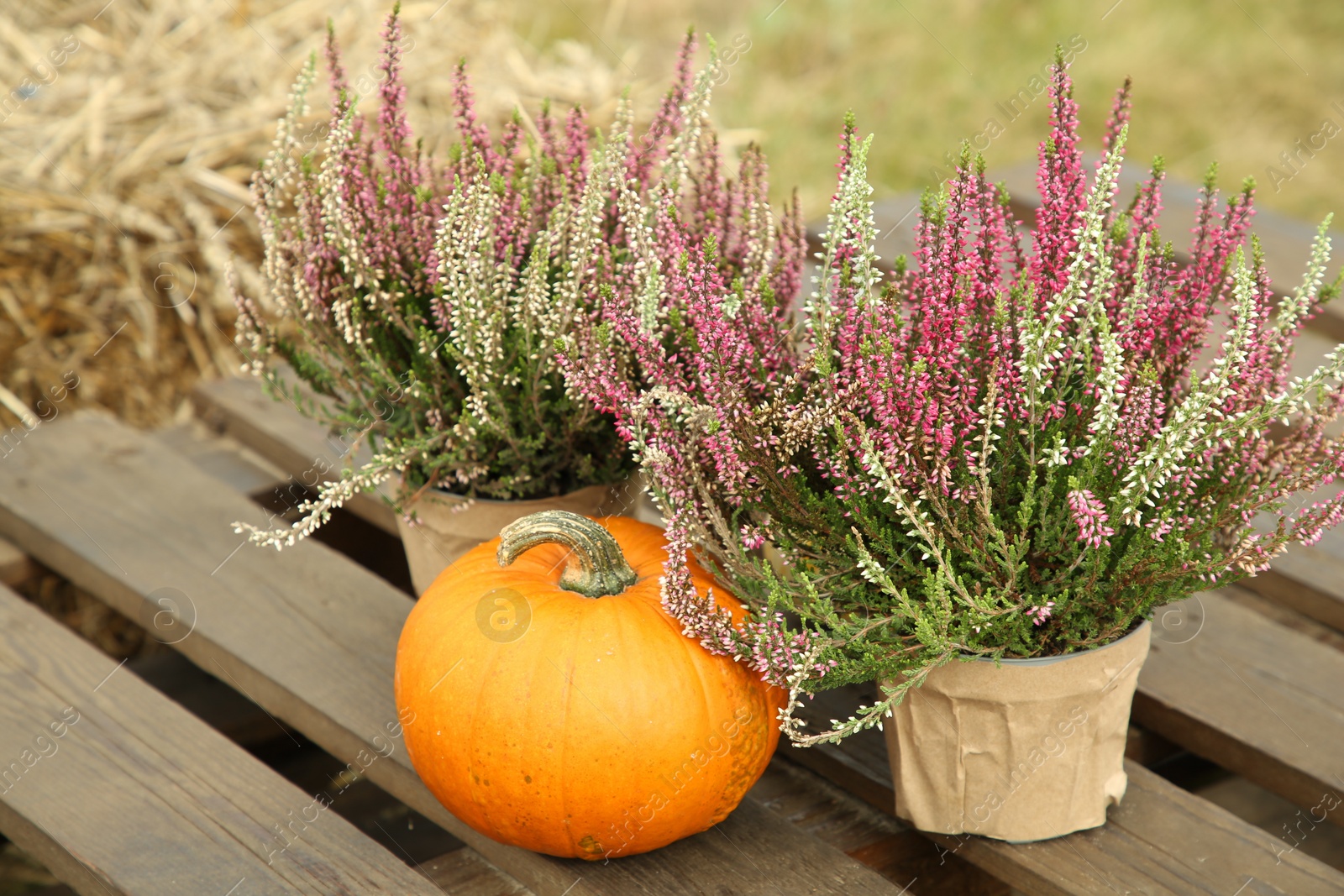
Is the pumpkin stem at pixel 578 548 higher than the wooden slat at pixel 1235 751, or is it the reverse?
the pumpkin stem at pixel 578 548

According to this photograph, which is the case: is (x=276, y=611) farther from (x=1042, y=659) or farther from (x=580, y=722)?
(x=1042, y=659)


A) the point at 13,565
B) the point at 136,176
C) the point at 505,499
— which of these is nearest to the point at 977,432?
the point at 505,499

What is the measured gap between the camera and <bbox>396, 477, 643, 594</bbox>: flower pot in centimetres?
148

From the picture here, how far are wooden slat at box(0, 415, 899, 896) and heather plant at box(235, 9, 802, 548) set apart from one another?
0.69 feet

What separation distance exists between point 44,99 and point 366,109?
2.45 ft

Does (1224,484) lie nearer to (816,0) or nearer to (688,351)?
(688,351)

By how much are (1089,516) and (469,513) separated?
774mm

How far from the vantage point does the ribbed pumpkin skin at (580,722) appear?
1.17 meters

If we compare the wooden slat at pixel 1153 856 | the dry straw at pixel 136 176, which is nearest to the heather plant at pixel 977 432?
the wooden slat at pixel 1153 856

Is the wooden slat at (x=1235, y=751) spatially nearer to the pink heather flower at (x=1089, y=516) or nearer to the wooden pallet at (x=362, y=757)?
the wooden pallet at (x=362, y=757)

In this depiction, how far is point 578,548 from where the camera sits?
4.06 feet

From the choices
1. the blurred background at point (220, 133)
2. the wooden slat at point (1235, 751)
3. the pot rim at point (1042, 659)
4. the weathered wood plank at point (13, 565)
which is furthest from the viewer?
the blurred background at point (220, 133)

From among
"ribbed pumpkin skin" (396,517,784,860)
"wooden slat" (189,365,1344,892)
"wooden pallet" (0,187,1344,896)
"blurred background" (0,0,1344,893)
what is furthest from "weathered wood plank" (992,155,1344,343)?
"ribbed pumpkin skin" (396,517,784,860)

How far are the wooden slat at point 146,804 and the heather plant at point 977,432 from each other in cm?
48
